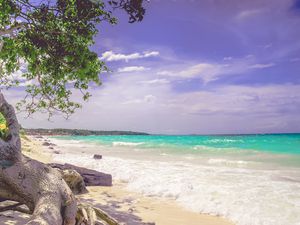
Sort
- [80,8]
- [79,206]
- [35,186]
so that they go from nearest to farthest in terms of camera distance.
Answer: [35,186] < [79,206] < [80,8]

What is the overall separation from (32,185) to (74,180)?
5.08m

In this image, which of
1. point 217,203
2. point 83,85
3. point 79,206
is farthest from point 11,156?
point 217,203

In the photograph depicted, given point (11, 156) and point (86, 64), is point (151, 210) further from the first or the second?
point (11, 156)

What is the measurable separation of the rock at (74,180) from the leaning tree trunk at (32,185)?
3888 millimetres

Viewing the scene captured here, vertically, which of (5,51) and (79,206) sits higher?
(5,51)

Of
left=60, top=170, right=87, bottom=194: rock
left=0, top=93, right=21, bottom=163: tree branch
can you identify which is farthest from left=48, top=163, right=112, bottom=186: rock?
left=0, top=93, right=21, bottom=163: tree branch

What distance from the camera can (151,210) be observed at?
873 centimetres

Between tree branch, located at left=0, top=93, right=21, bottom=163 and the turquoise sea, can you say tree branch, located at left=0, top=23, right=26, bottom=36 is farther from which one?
the turquoise sea

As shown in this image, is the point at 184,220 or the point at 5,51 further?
the point at 5,51

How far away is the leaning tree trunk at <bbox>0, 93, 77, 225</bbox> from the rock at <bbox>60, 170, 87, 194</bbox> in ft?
12.8

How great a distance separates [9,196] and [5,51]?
581 centimetres

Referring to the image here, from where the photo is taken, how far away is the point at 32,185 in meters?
4.47

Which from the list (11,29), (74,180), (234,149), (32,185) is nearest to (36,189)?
(32,185)

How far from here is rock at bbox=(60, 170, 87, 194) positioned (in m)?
8.77
